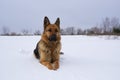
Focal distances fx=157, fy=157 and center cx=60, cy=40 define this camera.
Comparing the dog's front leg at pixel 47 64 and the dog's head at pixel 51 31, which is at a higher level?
the dog's head at pixel 51 31

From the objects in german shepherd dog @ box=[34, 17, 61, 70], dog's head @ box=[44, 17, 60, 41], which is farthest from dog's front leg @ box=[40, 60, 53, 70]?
dog's head @ box=[44, 17, 60, 41]

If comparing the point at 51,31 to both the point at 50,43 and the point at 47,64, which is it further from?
the point at 47,64

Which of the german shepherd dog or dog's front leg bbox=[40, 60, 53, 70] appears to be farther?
the german shepherd dog

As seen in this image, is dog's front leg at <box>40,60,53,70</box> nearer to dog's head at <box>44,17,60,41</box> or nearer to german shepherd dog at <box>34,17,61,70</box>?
german shepherd dog at <box>34,17,61,70</box>

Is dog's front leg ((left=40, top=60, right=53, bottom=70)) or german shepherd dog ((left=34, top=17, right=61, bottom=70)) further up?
german shepherd dog ((left=34, top=17, right=61, bottom=70))

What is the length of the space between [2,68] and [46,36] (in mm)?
1622

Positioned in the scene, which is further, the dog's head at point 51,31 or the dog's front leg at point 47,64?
the dog's head at point 51,31

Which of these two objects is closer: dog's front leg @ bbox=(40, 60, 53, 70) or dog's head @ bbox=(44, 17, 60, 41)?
dog's front leg @ bbox=(40, 60, 53, 70)

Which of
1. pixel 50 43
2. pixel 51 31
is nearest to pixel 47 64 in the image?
pixel 50 43

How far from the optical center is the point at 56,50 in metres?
5.21

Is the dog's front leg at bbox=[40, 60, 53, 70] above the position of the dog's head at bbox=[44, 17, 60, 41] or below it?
below

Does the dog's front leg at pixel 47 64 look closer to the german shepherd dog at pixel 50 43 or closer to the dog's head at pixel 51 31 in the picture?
the german shepherd dog at pixel 50 43

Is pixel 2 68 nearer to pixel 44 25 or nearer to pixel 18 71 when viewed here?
pixel 18 71

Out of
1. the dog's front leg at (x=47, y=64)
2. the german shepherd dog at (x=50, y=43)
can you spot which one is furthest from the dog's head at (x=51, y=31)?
the dog's front leg at (x=47, y=64)
